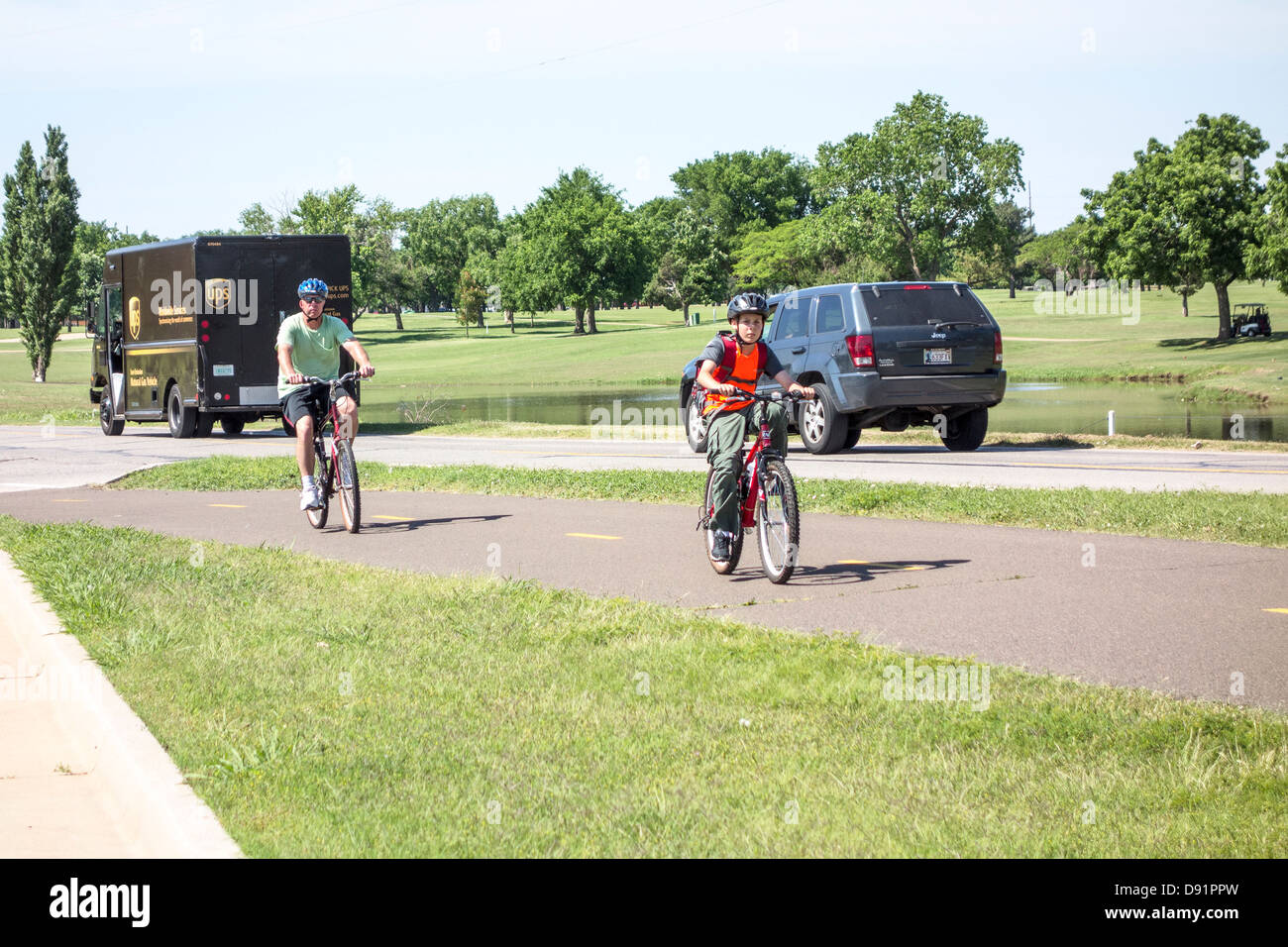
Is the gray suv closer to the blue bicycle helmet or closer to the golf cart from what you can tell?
the blue bicycle helmet

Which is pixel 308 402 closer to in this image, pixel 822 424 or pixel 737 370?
pixel 737 370

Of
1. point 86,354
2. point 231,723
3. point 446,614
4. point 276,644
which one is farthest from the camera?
point 86,354

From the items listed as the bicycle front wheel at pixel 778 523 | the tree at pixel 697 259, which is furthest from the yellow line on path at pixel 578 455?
the tree at pixel 697 259

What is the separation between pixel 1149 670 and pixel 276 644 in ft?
13.1

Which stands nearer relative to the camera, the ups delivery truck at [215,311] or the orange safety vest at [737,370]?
the orange safety vest at [737,370]

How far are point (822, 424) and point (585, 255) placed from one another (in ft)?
306

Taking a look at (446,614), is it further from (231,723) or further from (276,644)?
(231,723)

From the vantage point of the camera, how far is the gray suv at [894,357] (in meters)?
17.5

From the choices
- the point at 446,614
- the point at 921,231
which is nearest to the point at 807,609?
the point at 446,614

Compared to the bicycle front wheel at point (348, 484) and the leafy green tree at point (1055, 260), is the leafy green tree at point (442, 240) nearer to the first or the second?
the leafy green tree at point (1055, 260)

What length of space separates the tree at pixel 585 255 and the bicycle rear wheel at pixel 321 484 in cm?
9710

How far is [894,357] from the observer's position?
57.5 ft

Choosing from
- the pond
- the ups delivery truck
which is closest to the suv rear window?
the pond
